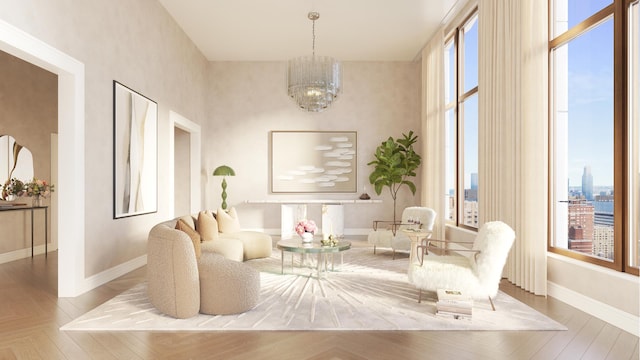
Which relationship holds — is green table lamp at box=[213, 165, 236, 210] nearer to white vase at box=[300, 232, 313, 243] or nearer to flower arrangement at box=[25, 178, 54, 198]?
flower arrangement at box=[25, 178, 54, 198]

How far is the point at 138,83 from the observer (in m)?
5.84

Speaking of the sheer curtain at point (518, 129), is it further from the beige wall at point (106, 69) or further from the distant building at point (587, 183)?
the beige wall at point (106, 69)

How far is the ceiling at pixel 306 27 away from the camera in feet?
21.7

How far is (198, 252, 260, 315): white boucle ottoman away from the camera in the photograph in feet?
11.9

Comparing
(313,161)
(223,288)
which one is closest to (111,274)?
(223,288)

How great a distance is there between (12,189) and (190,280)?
4.81 metres

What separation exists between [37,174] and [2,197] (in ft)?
2.10

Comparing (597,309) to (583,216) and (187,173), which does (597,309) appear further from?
(187,173)

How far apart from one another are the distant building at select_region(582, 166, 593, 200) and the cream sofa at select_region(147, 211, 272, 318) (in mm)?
3394

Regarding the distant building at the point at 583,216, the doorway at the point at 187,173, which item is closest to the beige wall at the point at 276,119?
the doorway at the point at 187,173

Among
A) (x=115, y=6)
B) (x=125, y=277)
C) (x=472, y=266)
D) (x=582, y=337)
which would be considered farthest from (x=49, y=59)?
(x=582, y=337)

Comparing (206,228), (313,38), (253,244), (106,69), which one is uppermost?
(313,38)

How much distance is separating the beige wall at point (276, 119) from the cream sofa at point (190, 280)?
5754mm

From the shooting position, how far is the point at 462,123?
7.20 meters
